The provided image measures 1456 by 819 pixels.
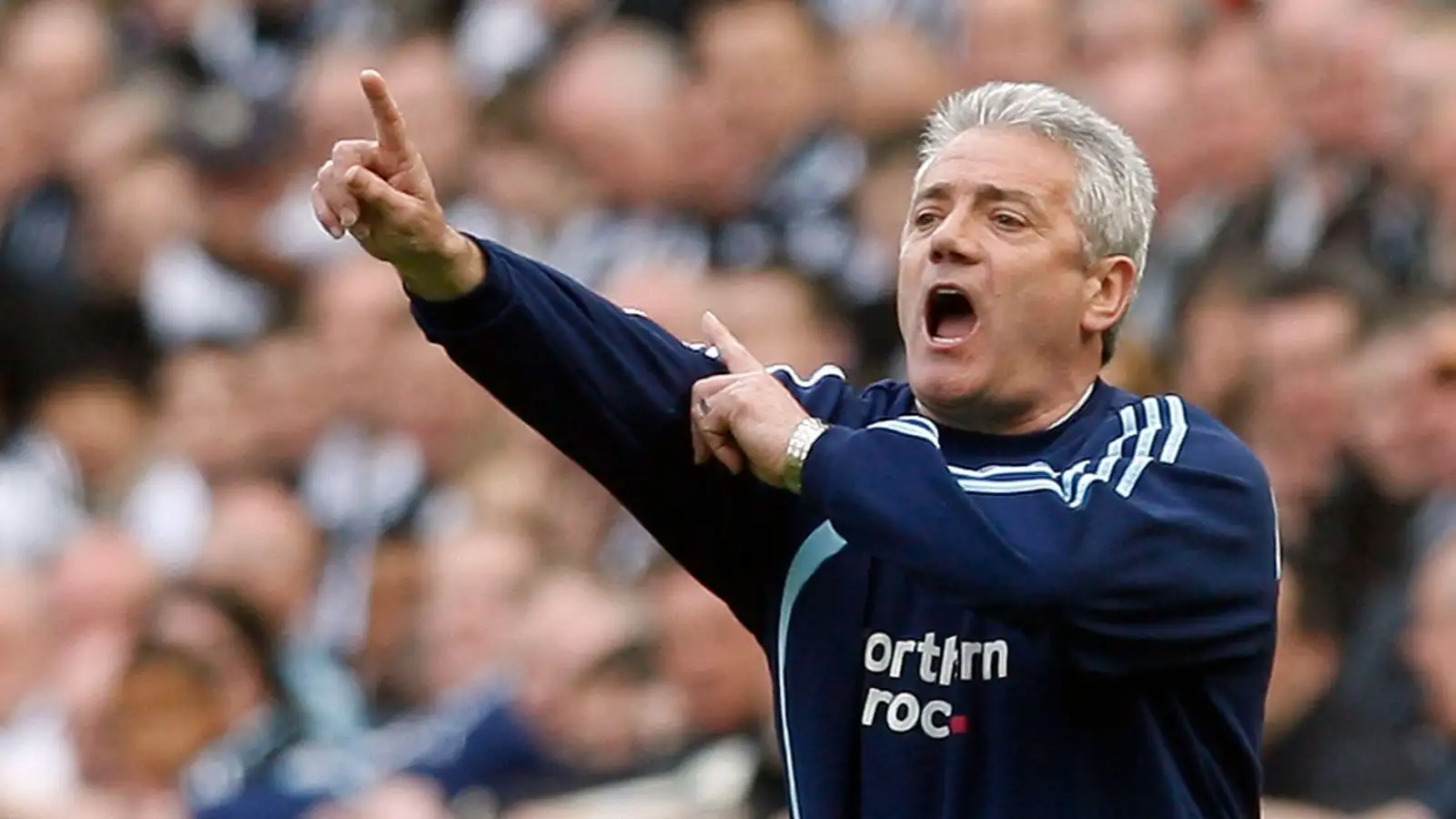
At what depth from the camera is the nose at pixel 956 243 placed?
145 inches

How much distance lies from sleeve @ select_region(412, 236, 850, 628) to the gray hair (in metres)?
Answer: 0.46

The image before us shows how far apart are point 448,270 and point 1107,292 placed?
2.86 ft

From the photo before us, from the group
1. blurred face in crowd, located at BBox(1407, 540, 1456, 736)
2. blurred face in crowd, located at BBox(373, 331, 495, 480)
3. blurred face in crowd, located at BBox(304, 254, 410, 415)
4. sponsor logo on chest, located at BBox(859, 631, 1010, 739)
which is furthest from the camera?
blurred face in crowd, located at BBox(304, 254, 410, 415)

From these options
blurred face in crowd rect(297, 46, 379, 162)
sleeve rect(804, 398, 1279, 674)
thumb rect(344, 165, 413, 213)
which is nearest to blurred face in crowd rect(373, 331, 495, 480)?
blurred face in crowd rect(297, 46, 379, 162)

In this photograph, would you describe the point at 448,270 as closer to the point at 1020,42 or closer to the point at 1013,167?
the point at 1013,167

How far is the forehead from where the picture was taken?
372cm

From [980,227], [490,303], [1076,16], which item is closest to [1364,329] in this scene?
[1076,16]

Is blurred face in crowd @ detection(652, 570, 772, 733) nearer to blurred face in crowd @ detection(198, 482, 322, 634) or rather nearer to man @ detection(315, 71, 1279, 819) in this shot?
blurred face in crowd @ detection(198, 482, 322, 634)

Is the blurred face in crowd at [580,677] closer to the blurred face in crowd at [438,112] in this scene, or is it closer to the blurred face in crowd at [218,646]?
the blurred face in crowd at [218,646]

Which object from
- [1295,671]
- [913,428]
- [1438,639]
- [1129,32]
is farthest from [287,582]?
[913,428]

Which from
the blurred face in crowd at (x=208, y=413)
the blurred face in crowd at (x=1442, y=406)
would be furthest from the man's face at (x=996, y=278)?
the blurred face in crowd at (x=208, y=413)

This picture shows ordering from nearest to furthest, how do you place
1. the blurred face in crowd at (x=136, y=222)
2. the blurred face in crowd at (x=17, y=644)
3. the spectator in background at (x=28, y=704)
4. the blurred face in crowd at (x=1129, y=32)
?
1. the spectator in background at (x=28, y=704)
2. the blurred face in crowd at (x=1129, y=32)
3. the blurred face in crowd at (x=17, y=644)
4. the blurred face in crowd at (x=136, y=222)

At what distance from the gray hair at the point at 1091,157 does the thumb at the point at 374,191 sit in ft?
2.37

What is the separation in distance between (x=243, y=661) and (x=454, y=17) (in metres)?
3.17
